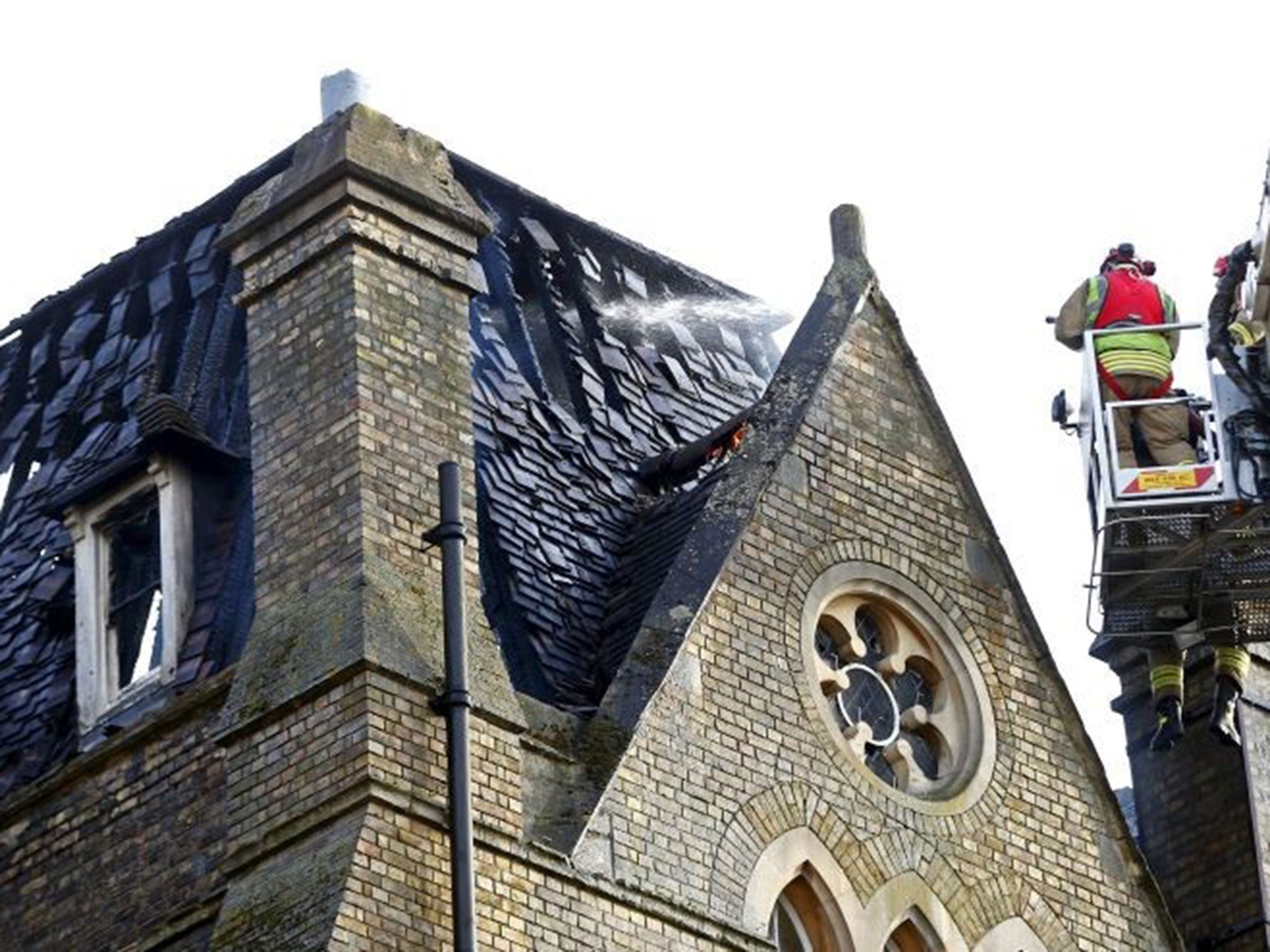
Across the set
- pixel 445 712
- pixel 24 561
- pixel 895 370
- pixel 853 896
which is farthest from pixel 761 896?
pixel 24 561

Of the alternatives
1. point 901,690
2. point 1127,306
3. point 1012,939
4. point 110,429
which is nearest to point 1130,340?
point 1127,306

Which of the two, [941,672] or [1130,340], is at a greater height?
[1130,340]

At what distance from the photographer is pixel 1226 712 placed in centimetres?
2855

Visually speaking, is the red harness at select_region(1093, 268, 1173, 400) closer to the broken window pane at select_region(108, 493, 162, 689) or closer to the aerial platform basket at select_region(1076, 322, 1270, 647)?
the aerial platform basket at select_region(1076, 322, 1270, 647)

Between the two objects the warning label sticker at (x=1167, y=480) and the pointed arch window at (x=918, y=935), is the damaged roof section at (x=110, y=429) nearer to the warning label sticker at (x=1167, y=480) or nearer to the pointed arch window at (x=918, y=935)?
the pointed arch window at (x=918, y=935)

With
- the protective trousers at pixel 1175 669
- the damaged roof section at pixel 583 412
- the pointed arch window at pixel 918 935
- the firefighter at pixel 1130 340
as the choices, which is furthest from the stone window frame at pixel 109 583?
the protective trousers at pixel 1175 669

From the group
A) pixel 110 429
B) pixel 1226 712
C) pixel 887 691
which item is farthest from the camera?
pixel 110 429

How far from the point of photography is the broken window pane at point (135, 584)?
2770cm

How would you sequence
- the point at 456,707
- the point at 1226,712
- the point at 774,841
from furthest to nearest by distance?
the point at 1226,712 < the point at 774,841 < the point at 456,707

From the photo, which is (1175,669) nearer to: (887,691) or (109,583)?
(887,691)

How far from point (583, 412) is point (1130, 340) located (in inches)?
154

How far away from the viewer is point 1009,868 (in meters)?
27.2

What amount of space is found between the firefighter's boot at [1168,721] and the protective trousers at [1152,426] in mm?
1748

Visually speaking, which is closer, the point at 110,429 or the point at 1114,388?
the point at 1114,388
